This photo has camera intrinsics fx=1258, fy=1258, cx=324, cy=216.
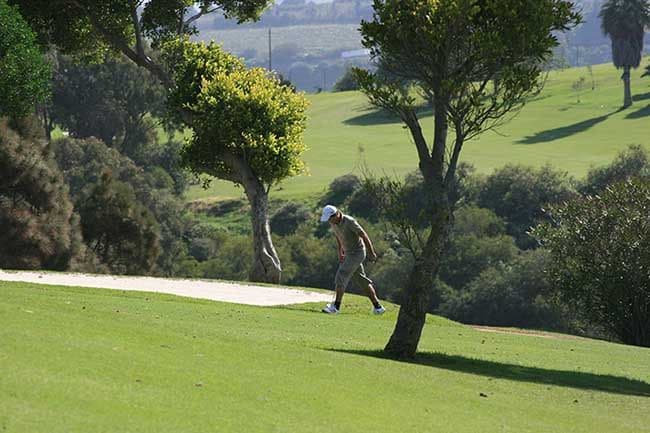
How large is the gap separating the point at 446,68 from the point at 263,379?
6745mm

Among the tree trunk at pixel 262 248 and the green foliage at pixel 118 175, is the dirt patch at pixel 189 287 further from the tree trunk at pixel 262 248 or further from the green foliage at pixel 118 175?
the green foliage at pixel 118 175

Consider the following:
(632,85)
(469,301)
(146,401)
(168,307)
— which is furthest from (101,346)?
(632,85)

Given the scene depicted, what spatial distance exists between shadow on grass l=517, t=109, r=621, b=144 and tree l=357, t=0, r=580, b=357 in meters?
119

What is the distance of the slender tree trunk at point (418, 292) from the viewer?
18.9 m

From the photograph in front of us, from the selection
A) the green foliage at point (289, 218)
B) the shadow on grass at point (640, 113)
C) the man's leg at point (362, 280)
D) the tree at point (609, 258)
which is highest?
the man's leg at point (362, 280)

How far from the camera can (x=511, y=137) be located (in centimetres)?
14312

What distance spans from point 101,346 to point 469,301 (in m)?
58.0

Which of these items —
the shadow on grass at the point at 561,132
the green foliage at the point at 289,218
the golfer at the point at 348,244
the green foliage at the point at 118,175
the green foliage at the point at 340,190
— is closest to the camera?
the golfer at the point at 348,244

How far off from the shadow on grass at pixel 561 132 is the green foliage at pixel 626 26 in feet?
23.9

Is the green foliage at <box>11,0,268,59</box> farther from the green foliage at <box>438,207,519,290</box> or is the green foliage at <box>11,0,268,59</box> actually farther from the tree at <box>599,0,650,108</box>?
the tree at <box>599,0,650,108</box>

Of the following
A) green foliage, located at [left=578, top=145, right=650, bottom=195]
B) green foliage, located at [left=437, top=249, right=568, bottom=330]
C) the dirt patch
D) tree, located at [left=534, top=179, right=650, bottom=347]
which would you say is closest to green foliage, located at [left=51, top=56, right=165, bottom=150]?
green foliage, located at [left=437, top=249, right=568, bottom=330]

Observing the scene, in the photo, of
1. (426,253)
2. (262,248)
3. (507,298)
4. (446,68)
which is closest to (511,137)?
(507,298)

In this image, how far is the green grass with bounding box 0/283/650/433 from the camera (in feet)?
38.3

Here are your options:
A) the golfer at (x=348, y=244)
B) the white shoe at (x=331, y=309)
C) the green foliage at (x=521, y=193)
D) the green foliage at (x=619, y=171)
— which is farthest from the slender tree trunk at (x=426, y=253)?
the green foliage at (x=619, y=171)
